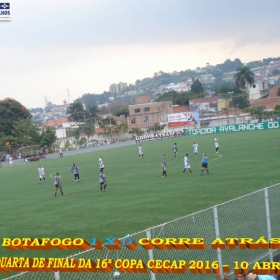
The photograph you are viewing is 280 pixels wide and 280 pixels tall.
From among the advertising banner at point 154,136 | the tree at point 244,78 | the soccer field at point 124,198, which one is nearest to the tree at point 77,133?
the advertising banner at point 154,136

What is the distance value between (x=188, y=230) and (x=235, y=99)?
363 feet

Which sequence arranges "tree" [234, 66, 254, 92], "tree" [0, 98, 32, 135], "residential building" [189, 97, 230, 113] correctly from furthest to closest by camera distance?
"tree" [234, 66, 254, 92] < "residential building" [189, 97, 230, 113] < "tree" [0, 98, 32, 135]

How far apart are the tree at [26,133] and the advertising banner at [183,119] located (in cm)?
2801

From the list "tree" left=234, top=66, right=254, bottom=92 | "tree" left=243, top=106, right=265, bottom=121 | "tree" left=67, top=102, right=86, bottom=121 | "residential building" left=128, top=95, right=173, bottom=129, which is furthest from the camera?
"tree" left=67, top=102, right=86, bottom=121

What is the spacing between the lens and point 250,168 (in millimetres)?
28656

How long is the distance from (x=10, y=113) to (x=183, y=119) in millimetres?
35326

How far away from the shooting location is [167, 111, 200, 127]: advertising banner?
299 ft

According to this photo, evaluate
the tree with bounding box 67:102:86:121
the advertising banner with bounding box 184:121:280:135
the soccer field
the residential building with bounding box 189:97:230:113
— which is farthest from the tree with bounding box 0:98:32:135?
the soccer field

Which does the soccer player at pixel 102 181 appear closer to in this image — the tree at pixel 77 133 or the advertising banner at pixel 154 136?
the advertising banner at pixel 154 136

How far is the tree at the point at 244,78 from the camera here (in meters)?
134

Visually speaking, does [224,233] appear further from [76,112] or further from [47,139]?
[76,112]

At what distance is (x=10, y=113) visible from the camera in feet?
302

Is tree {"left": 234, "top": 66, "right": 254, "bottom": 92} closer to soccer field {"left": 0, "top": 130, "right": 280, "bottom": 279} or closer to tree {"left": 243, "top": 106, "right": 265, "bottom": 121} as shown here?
tree {"left": 243, "top": 106, "right": 265, "bottom": 121}

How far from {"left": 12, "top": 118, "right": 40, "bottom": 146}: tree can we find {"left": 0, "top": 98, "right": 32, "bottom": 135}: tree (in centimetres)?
476
